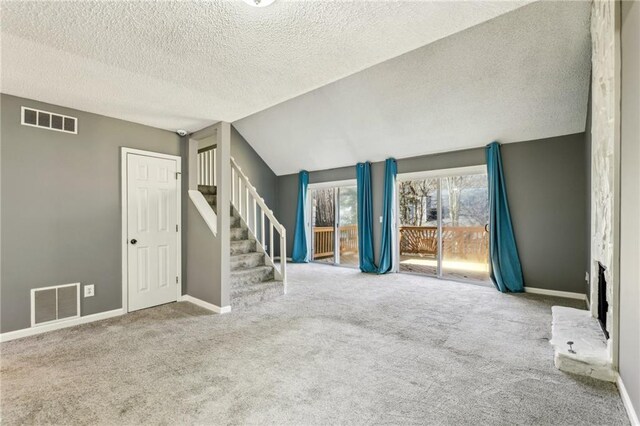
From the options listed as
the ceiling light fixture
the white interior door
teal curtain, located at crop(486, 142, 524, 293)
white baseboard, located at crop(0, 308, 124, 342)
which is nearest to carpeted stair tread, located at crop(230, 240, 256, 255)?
the white interior door

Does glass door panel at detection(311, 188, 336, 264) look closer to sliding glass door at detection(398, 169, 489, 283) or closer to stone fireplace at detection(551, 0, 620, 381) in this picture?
sliding glass door at detection(398, 169, 489, 283)

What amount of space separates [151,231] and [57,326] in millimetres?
1362

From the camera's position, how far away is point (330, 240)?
790cm

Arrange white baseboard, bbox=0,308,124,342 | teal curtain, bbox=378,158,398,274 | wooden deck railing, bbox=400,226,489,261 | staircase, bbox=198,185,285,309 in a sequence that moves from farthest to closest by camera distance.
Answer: teal curtain, bbox=378,158,398,274 → wooden deck railing, bbox=400,226,489,261 → staircase, bbox=198,185,285,309 → white baseboard, bbox=0,308,124,342

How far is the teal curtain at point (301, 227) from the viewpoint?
7.37 metres

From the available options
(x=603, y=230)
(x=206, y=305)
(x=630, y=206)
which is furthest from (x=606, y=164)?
(x=206, y=305)

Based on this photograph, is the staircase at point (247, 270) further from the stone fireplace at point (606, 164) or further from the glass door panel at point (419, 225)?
the stone fireplace at point (606, 164)

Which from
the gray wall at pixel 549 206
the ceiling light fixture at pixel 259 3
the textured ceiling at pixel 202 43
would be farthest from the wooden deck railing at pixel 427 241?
the ceiling light fixture at pixel 259 3

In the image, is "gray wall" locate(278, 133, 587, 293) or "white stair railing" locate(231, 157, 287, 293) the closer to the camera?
"gray wall" locate(278, 133, 587, 293)

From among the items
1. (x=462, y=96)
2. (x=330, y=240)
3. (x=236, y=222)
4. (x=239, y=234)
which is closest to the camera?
(x=462, y=96)

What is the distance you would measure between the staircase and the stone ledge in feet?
10.7

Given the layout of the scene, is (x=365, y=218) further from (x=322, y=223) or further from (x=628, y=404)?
(x=628, y=404)

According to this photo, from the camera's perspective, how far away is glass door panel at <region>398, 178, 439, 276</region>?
5926 mm

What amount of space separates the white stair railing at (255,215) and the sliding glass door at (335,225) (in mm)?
1156
